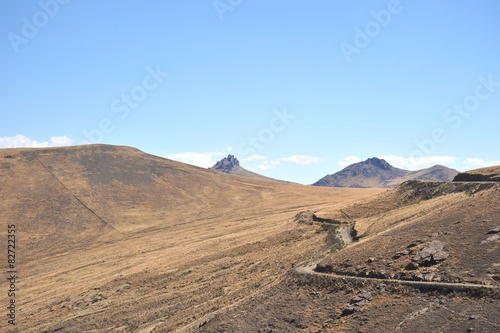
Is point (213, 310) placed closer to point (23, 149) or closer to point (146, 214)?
point (146, 214)

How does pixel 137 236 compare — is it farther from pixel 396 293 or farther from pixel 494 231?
pixel 494 231

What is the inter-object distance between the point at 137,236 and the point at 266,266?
127 ft

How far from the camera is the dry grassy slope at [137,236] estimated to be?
34.5 m

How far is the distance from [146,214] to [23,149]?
41.4 m

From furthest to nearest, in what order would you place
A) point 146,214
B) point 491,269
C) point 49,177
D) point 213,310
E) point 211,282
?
point 49,177
point 146,214
point 211,282
point 213,310
point 491,269

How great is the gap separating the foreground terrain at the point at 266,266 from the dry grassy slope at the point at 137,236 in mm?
217

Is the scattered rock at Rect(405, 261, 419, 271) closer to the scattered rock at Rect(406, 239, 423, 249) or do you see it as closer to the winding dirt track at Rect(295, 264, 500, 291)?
the winding dirt track at Rect(295, 264, 500, 291)

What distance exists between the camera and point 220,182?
111812 mm

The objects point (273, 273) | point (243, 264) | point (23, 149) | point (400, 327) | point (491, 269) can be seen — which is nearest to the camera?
point (400, 327)

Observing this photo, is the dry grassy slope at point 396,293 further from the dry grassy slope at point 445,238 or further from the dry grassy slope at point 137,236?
the dry grassy slope at point 137,236

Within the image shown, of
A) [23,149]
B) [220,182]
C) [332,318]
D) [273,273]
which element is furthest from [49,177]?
[332,318]

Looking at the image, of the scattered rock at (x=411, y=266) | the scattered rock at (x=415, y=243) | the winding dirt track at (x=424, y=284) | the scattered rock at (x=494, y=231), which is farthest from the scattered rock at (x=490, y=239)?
→ the winding dirt track at (x=424, y=284)

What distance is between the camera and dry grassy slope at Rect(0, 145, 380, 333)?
34469 millimetres

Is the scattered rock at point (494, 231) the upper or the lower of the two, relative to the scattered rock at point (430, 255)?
upper
